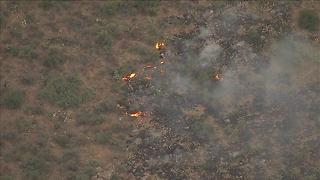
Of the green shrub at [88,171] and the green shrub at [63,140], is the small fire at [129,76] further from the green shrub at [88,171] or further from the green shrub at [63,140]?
the green shrub at [88,171]

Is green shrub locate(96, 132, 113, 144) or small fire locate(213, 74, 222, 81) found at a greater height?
small fire locate(213, 74, 222, 81)

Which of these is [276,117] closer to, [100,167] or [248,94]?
[248,94]

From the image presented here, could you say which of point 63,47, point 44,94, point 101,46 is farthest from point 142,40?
point 44,94

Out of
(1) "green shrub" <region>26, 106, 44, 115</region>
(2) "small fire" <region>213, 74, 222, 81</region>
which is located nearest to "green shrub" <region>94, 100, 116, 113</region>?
(1) "green shrub" <region>26, 106, 44, 115</region>

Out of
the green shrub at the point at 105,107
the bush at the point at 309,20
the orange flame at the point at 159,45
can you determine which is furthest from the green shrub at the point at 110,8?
the bush at the point at 309,20

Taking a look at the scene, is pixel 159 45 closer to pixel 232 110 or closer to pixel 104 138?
pixel 232 110

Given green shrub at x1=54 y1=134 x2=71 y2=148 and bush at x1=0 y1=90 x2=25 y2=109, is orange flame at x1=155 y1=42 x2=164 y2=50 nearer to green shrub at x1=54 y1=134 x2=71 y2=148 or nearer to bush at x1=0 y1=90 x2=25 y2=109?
green shrub at x1=54 y1=134 x2=71 y2=148
